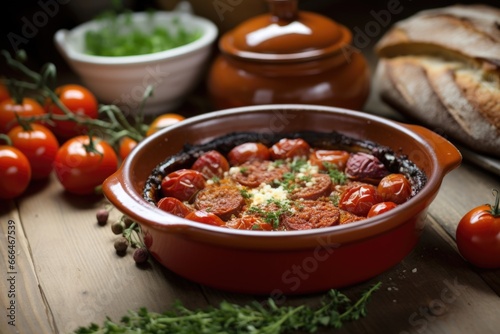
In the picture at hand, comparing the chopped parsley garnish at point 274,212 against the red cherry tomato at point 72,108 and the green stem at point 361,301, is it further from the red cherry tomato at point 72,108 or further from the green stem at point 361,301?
the red cherry tomato at point 72,108

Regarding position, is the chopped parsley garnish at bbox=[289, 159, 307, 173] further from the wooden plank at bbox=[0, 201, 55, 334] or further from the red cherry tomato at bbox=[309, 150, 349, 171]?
the wooden plank at bbox=[0, 201, 55, 334]

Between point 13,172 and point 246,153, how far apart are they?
0.77m

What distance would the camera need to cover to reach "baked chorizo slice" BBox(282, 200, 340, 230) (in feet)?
5.67

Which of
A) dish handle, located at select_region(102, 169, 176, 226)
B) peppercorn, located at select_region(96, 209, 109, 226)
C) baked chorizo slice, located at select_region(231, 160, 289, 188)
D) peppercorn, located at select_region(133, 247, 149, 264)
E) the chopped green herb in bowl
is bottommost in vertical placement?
peppercorn, located at select_region(96, 209, 109, 226)

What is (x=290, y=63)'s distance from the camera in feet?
8.11

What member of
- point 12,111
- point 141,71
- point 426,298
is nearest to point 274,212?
point 426,298

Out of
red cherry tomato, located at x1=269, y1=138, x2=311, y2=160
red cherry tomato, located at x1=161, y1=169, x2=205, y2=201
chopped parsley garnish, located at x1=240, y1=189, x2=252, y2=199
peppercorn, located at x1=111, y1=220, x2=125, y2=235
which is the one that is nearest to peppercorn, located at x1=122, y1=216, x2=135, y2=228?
peppercorn, located at x1=111, y1=220, x2=125, y2=235

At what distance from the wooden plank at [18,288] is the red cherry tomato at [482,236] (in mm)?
1083

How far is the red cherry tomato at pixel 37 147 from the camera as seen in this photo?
2.31 meters

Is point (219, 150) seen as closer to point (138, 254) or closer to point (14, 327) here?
point (138, 254)

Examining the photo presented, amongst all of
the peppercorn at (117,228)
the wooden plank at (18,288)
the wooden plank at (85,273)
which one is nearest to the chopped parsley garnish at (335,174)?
the wooden plank at (85,273)

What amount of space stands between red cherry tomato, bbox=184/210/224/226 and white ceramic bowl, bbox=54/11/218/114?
111 cm

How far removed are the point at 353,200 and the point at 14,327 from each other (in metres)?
0.94

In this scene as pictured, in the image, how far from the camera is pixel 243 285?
1.62 metres
